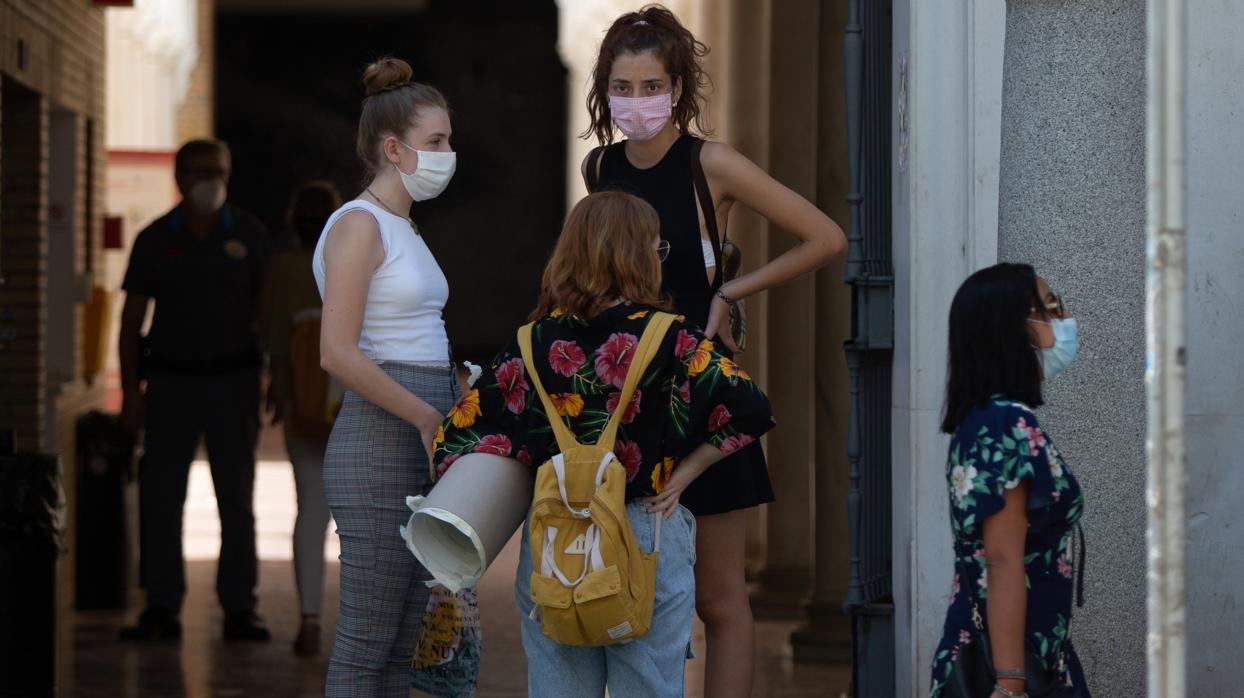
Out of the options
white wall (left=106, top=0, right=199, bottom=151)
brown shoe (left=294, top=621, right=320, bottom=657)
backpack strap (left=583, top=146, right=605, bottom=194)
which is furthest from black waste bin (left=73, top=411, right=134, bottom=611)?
white wall (left=106, top=0, right=199, bottom=151)

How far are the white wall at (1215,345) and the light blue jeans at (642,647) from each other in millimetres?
1919

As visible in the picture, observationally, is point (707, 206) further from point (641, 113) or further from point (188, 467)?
point (188, 467)

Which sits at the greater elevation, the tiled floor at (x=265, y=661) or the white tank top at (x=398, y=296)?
the white tank top at (x=398, y=296)

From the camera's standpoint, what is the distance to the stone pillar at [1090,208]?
17.1 feet

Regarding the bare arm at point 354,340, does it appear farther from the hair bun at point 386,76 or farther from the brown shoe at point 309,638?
the brown shoe at point 309,638

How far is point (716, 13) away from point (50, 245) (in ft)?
14.6

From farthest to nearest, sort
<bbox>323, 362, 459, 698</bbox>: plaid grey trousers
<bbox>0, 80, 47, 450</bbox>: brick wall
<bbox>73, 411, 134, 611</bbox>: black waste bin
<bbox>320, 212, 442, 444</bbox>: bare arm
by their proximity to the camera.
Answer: <bbox>73, 411, 134, 611</bbox>: black waste bin
<bbox>0, 80, 47, 450</bbox>: brick wall
<bbox>323, 362, 459, 698</bbox>: plaid grey trousers
<bbox>320, 212, 442, 444</bbox>: bare arm

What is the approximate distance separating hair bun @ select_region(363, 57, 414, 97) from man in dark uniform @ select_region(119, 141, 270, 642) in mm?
3690

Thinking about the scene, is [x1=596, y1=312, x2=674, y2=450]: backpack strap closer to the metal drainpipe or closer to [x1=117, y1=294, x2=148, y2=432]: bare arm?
the metal drainpipe

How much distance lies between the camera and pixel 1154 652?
10.8 feet

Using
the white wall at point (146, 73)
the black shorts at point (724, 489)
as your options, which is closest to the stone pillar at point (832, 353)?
the black shorts at point (724, 489)

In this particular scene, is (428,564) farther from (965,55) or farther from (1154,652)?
(965,55)

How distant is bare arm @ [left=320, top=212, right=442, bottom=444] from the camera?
4613 mm

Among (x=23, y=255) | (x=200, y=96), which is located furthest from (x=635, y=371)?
(x=200, y=96)
